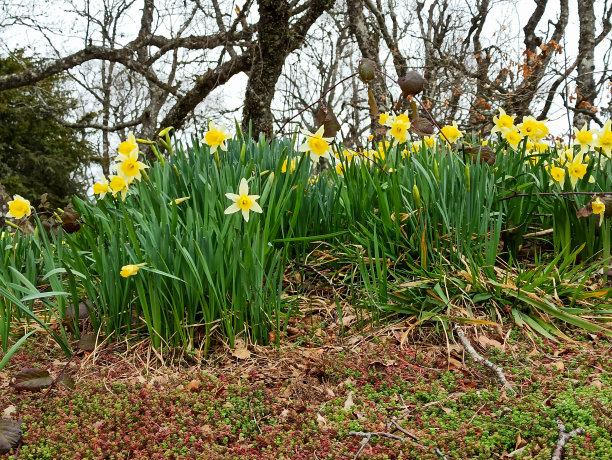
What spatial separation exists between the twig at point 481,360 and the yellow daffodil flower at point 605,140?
4.15 feet

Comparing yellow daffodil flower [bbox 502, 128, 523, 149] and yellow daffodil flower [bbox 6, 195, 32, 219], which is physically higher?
yellow daffodil flower [bbox 502, 128, 523, 149]

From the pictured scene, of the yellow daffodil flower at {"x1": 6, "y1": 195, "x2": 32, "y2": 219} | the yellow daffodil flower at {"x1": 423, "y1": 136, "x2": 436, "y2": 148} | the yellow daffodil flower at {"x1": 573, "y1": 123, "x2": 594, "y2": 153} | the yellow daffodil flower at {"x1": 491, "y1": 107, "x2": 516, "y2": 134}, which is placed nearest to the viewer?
the yellow daffodil flower at {"x1": 6, "y1": 195, "x2": 32, "y2": 219}

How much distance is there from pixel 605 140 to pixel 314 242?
1.57 m

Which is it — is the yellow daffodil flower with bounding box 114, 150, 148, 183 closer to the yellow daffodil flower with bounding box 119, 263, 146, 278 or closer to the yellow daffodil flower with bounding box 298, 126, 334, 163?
the yellow daffodil flower with bounding box 119, 263, 146, 278

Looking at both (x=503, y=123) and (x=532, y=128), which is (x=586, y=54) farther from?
(x=503, y=123)

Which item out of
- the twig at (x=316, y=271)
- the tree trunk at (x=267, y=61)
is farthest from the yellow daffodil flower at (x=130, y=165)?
the tree trunk at (x=267, y=61)

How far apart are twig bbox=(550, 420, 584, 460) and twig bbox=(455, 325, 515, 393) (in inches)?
8.9

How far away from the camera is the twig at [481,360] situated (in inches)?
68.2

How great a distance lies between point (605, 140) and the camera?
2469 mm

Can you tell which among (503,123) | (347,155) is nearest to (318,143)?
(347,155)

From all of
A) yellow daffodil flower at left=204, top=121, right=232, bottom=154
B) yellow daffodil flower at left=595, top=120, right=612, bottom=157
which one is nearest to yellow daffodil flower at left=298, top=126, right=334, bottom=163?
yellow daffodil flower at left=204, top=121, right=232, bottom=154

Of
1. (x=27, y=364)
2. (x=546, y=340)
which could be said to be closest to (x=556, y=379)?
(x=546, y=340)

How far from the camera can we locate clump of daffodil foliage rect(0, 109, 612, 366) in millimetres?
1985

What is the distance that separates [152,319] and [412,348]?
3.55ft
